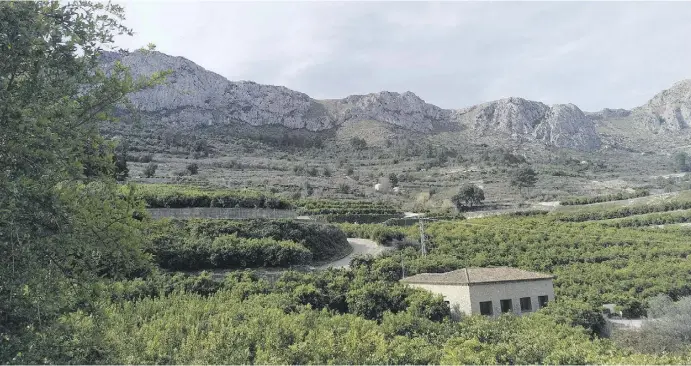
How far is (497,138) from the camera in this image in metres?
118

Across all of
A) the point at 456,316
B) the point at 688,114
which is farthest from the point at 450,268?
the point at 688,114

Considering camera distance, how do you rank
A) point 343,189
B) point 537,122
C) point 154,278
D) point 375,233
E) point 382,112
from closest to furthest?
point 154,278
point 375,233
point 343,189
point 382,112
point 537,122

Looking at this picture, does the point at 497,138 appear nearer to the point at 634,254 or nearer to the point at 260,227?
the point at 634,254

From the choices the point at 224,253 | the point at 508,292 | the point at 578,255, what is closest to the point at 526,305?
the point at 508,292

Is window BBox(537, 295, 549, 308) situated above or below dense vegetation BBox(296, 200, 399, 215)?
below

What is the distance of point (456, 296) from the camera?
20.9 m

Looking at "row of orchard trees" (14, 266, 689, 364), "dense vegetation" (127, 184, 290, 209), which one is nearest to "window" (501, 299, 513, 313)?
"row of orchard trees" (14, 266, 689, 364)

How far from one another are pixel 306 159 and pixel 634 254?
213 ft

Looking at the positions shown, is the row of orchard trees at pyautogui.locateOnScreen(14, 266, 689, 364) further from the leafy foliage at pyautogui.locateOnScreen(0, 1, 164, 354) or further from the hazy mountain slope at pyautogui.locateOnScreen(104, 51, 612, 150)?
the hazy mountain slope at pyautogui.locateOnScreen(104, 51, 612, 150)

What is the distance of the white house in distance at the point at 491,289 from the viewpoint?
20.5 meters

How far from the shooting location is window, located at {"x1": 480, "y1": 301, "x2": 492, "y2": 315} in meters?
20.7

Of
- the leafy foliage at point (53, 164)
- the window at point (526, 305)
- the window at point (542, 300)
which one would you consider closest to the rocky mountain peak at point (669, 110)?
the window at point (542, 300)

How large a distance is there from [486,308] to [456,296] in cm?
149

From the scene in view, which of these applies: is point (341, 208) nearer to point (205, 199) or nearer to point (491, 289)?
point (205, 199)
